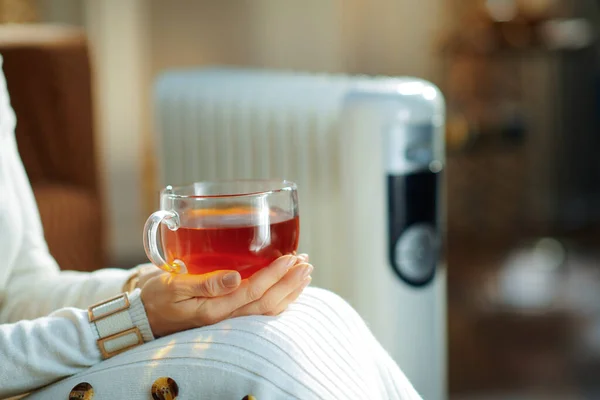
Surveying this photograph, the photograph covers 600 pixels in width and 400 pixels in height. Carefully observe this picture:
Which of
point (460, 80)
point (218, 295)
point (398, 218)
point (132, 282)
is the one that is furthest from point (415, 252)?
point (460, 80)

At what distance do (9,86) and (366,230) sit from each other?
80cm

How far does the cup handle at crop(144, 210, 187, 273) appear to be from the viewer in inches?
28.5

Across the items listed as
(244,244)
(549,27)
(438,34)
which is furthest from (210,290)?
(438,34)

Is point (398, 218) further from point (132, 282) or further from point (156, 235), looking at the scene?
point (156, 235)

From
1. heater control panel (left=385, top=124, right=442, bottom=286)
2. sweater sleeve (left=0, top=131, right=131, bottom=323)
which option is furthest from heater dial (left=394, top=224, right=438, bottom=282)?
sweater sleeve (left=0, top=131, right=131, bottom=323)

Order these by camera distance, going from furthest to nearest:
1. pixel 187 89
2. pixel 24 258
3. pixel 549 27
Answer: pixel 549 27 < pixel 187 89 < pixel 24 258

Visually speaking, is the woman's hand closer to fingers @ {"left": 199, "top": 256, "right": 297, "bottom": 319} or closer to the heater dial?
fingers @ {"left": 199, "top": 256, "right": 297, "bottom": 319}

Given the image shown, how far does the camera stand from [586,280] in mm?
3135

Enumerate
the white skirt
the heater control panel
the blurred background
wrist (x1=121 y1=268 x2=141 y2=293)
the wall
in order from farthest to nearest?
1. the wall
2. the blurred background
3. the heater control panel
4. wrist (x1=121 y1=268 x2=141 y2=293)
5. the white skirt

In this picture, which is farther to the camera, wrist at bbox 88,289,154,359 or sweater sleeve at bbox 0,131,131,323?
sweater sleeve at bbox 0,131,131,323

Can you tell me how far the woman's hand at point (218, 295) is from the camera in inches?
28.2

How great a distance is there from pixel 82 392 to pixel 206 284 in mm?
135

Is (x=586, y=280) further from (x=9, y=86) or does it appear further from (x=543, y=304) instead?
(x=9, y=86)

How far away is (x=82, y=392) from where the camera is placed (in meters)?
0.71
